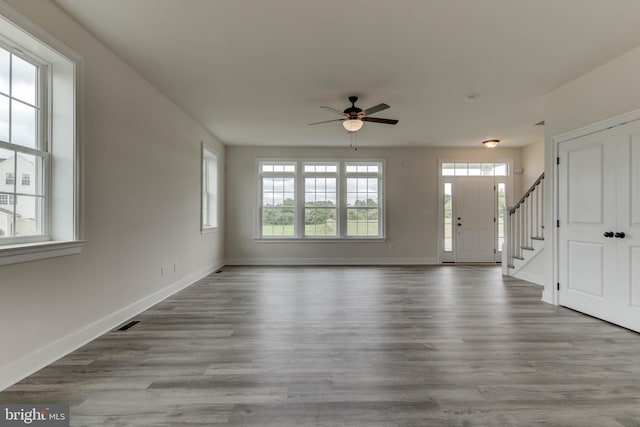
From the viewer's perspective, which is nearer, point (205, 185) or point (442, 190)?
point (205, 185)

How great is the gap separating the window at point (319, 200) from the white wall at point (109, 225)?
2.47 m

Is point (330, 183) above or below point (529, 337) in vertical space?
above

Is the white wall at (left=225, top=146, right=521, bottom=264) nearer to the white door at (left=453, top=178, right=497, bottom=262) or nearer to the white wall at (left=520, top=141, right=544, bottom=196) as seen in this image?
the white wall at (left=520, top=141, right=544, bottom=196)

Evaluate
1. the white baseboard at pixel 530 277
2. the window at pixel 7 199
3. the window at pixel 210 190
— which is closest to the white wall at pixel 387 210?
the window at pixel 210 190

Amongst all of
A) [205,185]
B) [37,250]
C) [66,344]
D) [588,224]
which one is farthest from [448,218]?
[37,250]

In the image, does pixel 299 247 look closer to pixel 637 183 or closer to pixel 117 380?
pixel 117 380

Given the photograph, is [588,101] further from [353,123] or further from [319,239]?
[319,239]

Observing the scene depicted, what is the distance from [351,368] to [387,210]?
5253 mm

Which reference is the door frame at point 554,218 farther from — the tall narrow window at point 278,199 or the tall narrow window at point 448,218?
the tall narrow window at point 278,199

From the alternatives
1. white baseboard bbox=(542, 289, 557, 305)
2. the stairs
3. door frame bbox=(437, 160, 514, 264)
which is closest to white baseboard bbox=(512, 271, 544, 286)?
the stairs

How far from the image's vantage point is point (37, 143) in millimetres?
2381

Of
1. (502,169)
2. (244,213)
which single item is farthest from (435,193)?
(244,213)

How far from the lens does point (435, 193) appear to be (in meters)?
7.19

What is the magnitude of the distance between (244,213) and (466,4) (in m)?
5.81
